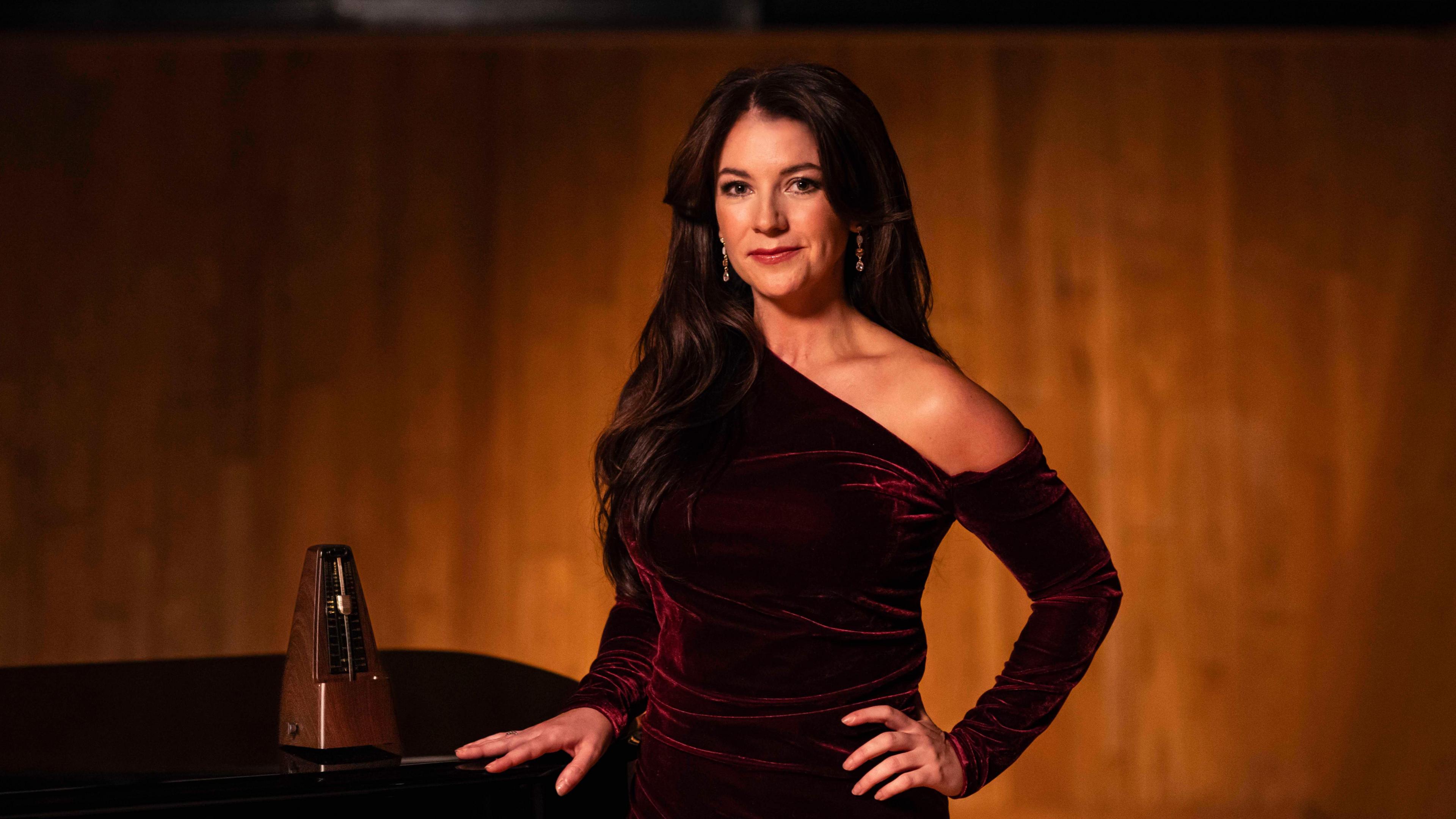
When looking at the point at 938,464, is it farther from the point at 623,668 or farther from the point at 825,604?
the point at 623,668

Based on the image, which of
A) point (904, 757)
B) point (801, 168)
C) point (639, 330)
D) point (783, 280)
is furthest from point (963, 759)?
point (639, 330)

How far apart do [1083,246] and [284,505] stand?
259cm

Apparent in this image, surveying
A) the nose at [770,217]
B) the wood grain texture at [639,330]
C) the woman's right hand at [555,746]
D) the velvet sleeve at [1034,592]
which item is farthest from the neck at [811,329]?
the wood grain texture at [639,330]

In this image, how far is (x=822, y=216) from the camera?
4.57 ft

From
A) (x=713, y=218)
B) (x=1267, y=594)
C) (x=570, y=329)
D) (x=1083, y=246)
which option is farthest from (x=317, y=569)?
(x=1267, y=594)

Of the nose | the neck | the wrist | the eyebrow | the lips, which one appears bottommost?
the wrist

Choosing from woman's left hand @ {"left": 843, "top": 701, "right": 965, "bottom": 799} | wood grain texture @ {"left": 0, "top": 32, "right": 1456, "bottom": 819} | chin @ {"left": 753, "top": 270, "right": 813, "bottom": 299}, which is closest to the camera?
woman's left hand @ {"left": 843, "top": 701, "right": 965, "bottom": 799}

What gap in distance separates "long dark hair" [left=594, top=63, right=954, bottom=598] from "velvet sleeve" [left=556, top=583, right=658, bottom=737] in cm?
3

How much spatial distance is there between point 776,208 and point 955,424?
0.31 meters

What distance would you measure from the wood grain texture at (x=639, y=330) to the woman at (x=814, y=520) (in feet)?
7.99

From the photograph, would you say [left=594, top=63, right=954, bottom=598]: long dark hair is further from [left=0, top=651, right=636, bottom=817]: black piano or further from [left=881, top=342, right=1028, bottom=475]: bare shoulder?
[left=0, top=651, right=636, bottom=817]: black piano

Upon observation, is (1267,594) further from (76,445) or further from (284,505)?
(76,445)

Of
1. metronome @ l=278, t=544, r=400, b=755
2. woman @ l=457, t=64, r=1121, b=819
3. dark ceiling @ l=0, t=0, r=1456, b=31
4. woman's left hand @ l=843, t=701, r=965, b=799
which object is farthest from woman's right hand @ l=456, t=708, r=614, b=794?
dark ceiling @ l=0, t=0, r=1456, b=31

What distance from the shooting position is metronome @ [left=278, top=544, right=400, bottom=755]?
1428 mm
